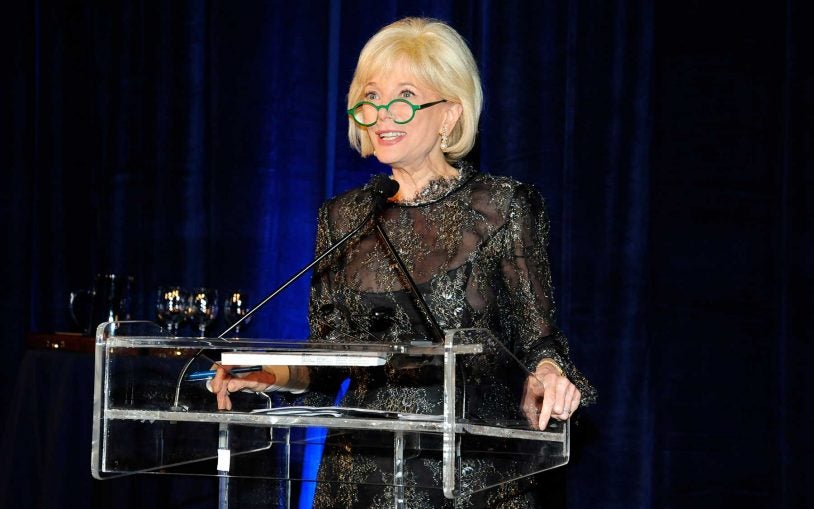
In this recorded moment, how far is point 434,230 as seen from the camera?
7.71 ft

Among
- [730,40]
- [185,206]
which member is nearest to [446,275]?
[730,40]

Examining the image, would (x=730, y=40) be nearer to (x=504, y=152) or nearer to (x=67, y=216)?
(x=504, y=152)

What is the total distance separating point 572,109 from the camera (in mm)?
3375

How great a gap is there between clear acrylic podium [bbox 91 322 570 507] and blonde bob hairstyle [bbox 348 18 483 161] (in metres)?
0.87

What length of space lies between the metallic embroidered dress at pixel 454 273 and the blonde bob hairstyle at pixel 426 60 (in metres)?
0.19

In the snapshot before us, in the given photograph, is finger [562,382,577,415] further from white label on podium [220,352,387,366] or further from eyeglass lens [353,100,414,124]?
eyeglass lens [353,100,414,124]

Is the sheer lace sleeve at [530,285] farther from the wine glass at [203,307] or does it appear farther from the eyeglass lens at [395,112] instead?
the wine glass at [203,307]

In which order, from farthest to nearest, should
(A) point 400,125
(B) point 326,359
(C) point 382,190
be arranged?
(A) point 400,125 → (C) point 382,190 → (B) point 326,359

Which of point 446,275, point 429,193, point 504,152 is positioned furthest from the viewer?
point 504,152

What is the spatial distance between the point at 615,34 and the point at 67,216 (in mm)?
2785

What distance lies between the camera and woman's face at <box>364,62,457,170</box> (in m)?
2.32

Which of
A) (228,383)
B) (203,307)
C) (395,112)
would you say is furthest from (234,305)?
(228,383)

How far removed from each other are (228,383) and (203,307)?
2224 millimetres

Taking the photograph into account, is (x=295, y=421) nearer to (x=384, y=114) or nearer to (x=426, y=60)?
(x=384, y=114)
